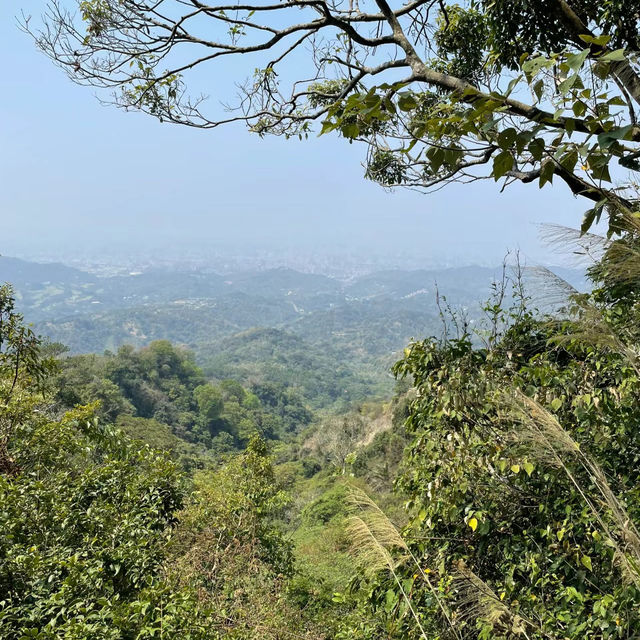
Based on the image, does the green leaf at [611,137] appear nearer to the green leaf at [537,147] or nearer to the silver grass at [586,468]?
the green leaf at [537,147]

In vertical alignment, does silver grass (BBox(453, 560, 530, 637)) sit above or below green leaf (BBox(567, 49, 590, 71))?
below

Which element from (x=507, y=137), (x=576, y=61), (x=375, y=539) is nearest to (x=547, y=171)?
(x=507, y=137)

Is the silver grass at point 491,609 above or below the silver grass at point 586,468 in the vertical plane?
below

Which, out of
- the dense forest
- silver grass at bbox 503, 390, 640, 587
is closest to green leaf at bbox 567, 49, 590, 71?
the dense forest

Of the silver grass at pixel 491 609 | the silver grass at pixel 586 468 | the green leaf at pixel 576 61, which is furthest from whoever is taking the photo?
the silver grass at pixel 491 609

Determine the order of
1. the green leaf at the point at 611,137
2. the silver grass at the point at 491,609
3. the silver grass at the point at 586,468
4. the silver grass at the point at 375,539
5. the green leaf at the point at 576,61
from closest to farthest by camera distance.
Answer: the green leaf at the point at 576,61
the green leaf at the point at 611,137
the silver grass at the point at 586,468
the silver grass at the point at 491,609
the silver grass at the point at 375,539

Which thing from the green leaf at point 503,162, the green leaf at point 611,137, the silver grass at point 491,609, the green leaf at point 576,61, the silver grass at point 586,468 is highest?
the green leaf at point 576,61

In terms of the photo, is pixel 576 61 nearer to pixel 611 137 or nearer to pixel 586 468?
pixel 611 137

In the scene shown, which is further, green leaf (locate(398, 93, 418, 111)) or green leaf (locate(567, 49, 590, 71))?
green leaf (locate(398, 93, 418, 111))

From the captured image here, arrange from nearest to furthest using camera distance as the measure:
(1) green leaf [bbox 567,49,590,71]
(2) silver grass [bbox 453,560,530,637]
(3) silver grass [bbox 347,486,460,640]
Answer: (1) green leaf [bbox 567,49,590,71] → (2) silver grass [bbox 453,560,530,637] → (3) silver grass [bbox 347,486,460,640]

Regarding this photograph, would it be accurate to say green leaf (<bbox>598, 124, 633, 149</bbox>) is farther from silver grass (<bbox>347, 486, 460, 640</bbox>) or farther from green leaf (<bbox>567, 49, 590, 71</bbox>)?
silver grass (<bbox>347, 486, 460, 640</bbox>)

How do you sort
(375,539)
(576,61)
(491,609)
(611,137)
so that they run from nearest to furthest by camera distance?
1. (576,61)
2. (611,137)
3. (491,609)
4. (375,539)

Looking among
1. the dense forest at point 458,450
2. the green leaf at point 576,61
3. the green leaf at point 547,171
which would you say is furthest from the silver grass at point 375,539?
the green leaf at point 576,61

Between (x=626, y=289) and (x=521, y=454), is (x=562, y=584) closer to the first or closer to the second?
(x=521, y=454)
